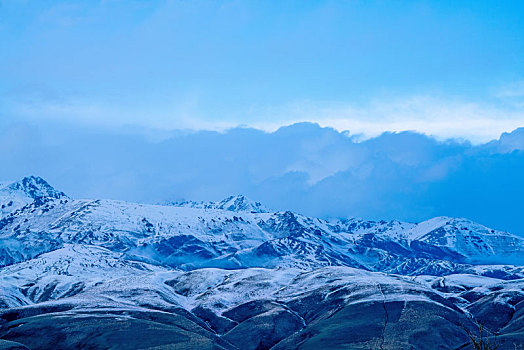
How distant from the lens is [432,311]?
196 metres

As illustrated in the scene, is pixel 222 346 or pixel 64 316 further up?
pixel 64 316

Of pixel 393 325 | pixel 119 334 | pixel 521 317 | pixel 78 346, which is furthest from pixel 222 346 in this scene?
pixel 521 317

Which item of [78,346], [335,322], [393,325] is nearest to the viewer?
[78,346]

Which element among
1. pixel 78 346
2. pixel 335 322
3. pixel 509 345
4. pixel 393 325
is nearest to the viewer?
pixel 509 345

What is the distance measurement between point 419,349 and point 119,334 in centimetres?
8531

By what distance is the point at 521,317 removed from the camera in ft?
622

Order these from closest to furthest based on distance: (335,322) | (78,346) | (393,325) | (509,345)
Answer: (509,345) < (78,346) < (393,325) < (335,322)

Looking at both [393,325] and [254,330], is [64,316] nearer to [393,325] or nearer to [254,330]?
[254,330]

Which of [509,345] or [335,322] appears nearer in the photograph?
[509,345]

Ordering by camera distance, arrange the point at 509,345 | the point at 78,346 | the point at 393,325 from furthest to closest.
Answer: the point at 393,325
the point at 78,346
the point at 509,345

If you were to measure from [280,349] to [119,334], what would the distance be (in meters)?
48.0

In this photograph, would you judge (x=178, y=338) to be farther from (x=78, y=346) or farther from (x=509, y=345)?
(x=509, y=345)

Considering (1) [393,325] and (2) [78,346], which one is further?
(1) [393,325]

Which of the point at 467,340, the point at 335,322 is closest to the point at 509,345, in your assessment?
the point at 467,340
